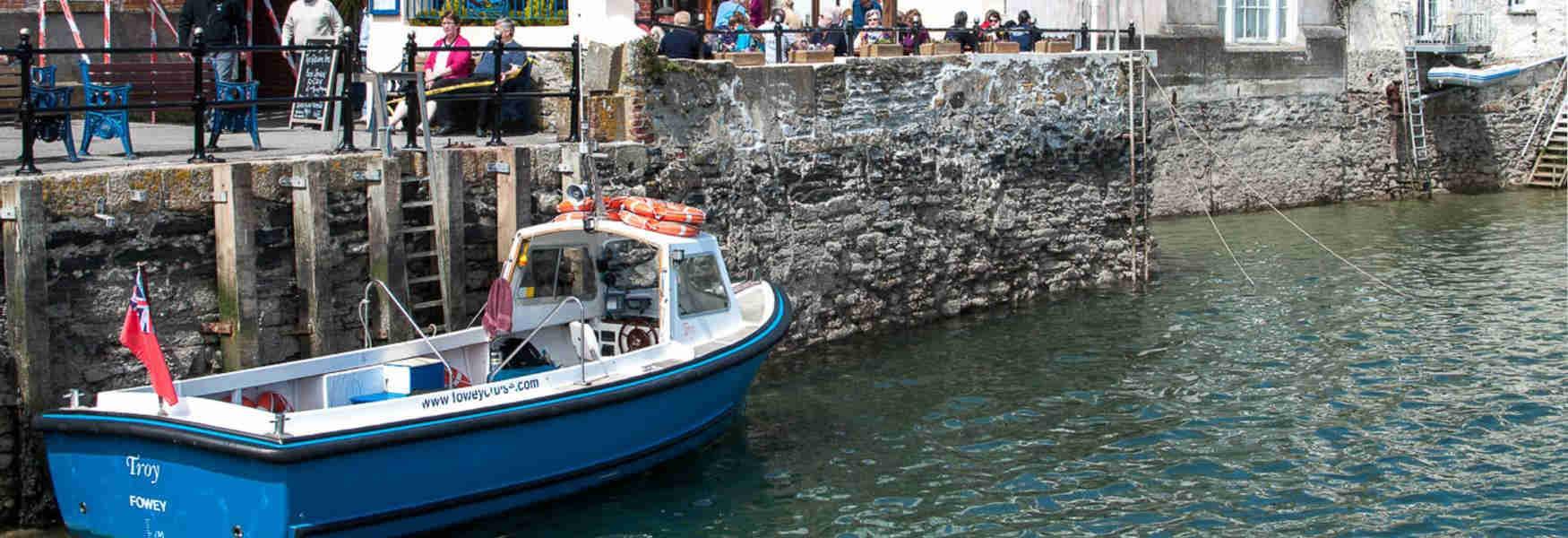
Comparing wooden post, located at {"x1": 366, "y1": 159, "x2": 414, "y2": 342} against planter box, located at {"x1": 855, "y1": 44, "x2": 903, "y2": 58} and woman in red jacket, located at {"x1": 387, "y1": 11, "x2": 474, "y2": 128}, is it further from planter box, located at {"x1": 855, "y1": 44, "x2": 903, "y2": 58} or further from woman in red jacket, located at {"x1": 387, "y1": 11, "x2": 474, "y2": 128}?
planter box, located at {"x1": 855, "y1": 44, "x2": 903, "y2": 58}

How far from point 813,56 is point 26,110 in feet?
23.2

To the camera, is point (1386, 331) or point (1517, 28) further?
point (1517, 28)

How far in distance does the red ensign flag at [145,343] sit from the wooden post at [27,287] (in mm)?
680

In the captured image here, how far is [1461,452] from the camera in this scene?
11.9m

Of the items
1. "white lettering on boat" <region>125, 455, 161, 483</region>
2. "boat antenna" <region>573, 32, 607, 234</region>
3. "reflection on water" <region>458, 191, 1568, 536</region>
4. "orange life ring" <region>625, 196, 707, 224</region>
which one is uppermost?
"boat antenna" <region>573, 32, 607, 234</region>

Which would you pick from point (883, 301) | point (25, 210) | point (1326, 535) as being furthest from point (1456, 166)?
point (25, 210)

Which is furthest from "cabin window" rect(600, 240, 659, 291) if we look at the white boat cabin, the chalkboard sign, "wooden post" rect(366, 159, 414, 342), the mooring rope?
the mooring rope

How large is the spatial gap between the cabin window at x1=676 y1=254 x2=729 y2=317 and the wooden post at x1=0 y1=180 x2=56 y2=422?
380cm

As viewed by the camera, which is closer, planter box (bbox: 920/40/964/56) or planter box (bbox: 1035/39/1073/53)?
planter box (bbox: 920/40/964/56)

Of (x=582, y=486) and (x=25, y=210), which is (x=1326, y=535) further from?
(x=25, y=210)

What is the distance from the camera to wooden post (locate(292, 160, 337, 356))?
35.8 ft

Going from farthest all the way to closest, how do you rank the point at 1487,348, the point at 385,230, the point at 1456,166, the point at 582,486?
the point at 1456,166 → the point at 1487,348 → the point at 385,230 → the point at 582,486

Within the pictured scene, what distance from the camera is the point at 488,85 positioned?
46.8 ft

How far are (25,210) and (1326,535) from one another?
768 centimetres
